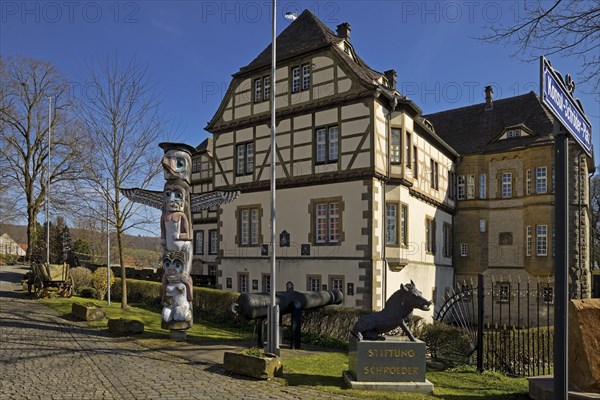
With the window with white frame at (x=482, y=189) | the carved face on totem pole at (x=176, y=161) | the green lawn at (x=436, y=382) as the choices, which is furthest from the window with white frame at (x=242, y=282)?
the window with white frame at (x=482, y=189)

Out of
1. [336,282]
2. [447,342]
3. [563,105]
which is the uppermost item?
[563,105]

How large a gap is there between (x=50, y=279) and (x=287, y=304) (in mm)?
13211

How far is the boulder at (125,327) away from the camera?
41.7ft

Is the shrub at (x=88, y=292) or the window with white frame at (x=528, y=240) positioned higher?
the window with white frame at (x=528, y=240)

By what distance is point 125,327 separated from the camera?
1272 cm

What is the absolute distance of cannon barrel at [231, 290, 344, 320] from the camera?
422 inches

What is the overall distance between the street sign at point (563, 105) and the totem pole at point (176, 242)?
9.63 metres

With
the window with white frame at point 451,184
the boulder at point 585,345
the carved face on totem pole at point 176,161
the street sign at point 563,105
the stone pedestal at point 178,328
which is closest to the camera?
the street sign at point 563,105

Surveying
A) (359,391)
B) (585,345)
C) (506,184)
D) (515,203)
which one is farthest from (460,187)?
(585,345)

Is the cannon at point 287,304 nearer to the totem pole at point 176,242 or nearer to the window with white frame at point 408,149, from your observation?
the totem pole at point 176,242

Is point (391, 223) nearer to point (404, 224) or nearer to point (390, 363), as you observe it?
point (404, 224)

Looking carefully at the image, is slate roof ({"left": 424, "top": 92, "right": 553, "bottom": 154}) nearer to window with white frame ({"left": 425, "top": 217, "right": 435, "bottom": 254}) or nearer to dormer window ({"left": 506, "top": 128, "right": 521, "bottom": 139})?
dormer window ({"left": 506, "top": 128, "right": 521, "bottom": 139})

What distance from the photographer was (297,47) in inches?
845

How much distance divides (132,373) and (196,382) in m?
1.35
